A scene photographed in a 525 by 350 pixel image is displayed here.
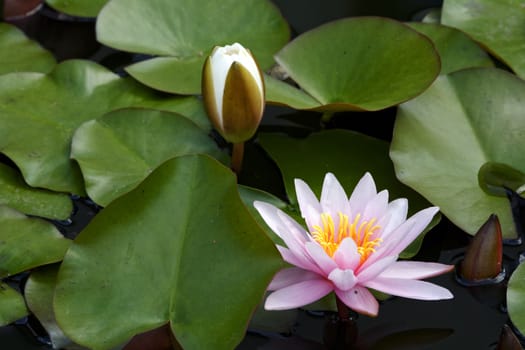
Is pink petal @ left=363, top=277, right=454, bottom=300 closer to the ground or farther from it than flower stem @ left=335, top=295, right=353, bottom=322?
farther from it

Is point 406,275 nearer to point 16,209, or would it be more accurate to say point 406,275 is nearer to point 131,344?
point 131,344

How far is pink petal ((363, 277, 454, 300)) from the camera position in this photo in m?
1.43

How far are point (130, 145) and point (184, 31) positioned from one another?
1.47 ft

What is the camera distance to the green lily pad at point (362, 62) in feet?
6.15

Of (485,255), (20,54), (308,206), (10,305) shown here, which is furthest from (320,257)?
(20,54)

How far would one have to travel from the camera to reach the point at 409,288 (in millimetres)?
1448

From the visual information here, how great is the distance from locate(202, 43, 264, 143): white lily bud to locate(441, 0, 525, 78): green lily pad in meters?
0.73

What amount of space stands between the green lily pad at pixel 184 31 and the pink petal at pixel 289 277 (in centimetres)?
71

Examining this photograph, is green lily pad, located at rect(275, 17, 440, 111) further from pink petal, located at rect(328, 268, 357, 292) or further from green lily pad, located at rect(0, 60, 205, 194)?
pink petal, located at rect(328, 268, 357, 292)

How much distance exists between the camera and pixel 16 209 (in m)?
1.72

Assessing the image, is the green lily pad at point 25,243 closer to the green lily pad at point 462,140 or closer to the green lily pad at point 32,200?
the green lily pad at point 32,200

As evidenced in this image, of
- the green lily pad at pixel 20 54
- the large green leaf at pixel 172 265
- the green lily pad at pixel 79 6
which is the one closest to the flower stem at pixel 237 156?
the large green leaf at pixel 172 265

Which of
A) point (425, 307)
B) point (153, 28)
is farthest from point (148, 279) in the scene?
point (153, 28)

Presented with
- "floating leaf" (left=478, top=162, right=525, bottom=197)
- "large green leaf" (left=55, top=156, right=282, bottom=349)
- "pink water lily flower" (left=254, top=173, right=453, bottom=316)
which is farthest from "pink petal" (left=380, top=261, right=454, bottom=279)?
"floating leaf" (left=478, top=162, right=525, bottom=197)
